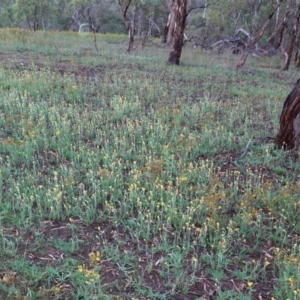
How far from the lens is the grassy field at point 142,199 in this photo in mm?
3572

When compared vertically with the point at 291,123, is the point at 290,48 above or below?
above

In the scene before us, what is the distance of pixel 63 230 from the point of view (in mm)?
4195

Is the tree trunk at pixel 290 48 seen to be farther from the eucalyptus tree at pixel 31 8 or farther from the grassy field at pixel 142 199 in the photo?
the eucalyptus tree at pixel 31 8

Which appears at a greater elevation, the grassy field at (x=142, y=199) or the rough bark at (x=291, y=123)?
the rough bark at (x=291, y=123)

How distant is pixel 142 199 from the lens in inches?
183

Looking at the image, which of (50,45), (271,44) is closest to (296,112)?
(50,45)

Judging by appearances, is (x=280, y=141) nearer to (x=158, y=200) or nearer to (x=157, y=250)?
(x=158, y=200)

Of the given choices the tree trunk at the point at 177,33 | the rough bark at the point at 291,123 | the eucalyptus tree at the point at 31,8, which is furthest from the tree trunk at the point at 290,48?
the eucalyptus tree at the point at 31,8

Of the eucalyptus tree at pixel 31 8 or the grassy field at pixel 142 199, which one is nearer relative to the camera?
the grassy field at pixel 142 199

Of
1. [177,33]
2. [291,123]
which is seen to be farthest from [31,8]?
[291,123]

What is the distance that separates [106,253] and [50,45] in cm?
1454

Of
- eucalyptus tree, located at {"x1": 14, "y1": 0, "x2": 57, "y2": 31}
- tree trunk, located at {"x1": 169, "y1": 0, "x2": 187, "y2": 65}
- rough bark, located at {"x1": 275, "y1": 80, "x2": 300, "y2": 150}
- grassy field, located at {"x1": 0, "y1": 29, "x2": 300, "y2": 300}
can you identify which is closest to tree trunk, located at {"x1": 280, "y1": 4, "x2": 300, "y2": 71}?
tree trunk, located at {"x1": 169, "y1": 0, "x2": 187, "y2": 65}

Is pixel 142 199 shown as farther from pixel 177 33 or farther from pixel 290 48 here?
pixel 290 48

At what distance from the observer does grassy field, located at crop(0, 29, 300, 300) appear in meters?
3.57
